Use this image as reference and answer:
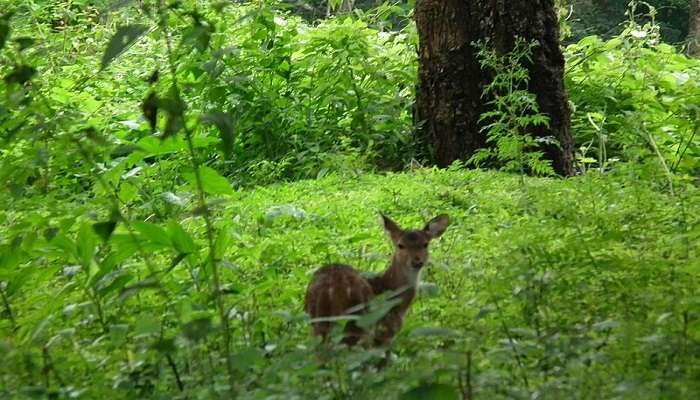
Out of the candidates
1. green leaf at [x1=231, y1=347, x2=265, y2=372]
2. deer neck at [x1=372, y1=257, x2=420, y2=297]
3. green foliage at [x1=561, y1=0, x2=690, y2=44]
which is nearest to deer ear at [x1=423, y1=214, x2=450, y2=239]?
deer neck at [x1=372, y1=257, x2=420, y2=297]

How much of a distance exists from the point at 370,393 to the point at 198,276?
1.81 meters

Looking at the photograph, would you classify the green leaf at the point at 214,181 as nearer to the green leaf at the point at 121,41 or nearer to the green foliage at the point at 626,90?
the green leaf at the point at 121,41

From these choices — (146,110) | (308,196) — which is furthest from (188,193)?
(146,110)

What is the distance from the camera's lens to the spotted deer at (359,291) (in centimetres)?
412

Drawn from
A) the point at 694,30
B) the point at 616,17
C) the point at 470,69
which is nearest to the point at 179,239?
the point at 470,69

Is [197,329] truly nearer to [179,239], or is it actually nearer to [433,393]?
[433,393]

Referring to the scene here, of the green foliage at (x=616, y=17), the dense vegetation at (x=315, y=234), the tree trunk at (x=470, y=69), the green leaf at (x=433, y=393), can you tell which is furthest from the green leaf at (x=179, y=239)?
the green foliage at (x=616, y=17)

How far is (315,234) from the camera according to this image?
559 cm

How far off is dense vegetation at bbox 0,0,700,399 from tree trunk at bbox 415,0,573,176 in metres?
0.28

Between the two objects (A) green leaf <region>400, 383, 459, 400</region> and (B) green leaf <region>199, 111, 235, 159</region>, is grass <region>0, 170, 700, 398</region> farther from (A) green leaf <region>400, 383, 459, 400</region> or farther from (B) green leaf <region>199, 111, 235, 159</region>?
(B) green leaf <region>199, 111, 235, 159</region>

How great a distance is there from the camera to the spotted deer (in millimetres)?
4117

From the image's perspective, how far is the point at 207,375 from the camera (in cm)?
371

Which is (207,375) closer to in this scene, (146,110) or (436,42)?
(146,110)

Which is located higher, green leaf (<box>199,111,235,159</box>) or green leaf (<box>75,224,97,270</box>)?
green leaf (<box>199,111,235,159</box>)
